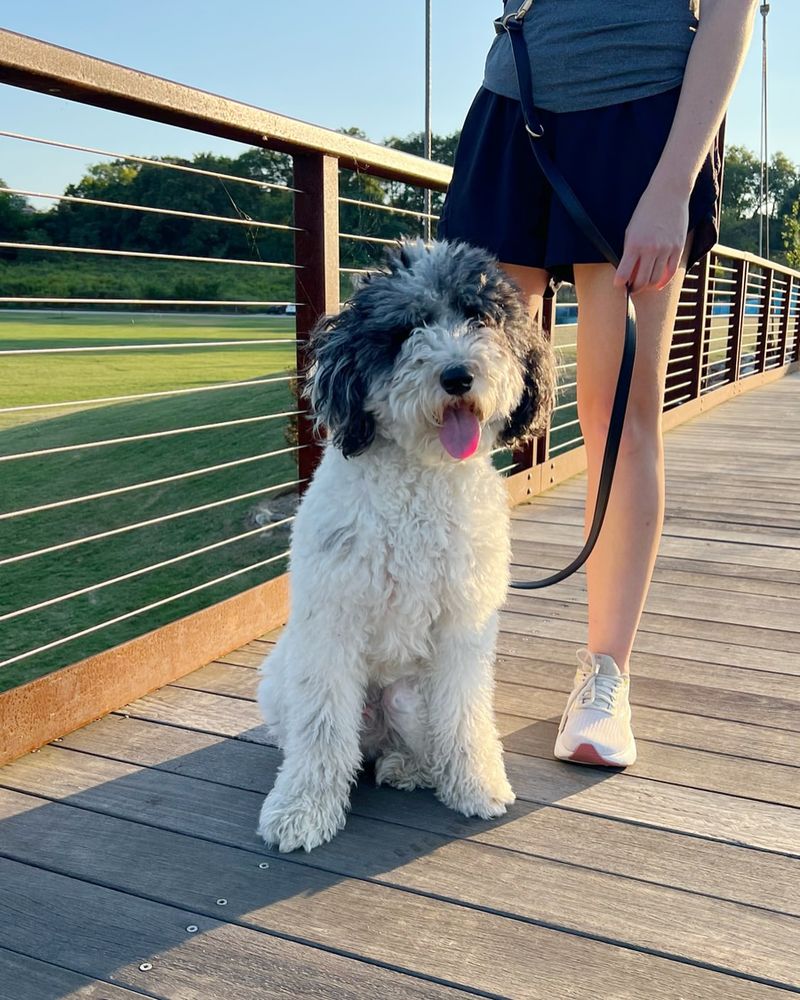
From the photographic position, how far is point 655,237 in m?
1.71

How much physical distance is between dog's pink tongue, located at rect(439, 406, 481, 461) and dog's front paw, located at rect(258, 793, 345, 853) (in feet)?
2.23

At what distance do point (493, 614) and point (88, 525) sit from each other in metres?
10.00

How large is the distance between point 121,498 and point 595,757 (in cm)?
1120

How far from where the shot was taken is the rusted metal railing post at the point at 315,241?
2605 mm

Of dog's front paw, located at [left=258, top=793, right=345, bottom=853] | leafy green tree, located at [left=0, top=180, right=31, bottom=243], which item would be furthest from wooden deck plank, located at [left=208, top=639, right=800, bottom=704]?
leafy green tree, located at [left=0, top=180, right=31, bottom=243]

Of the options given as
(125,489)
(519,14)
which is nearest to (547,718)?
(125,489)

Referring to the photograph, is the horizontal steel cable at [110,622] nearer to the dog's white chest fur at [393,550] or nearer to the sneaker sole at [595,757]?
the dog's white chest fur at [393,550]

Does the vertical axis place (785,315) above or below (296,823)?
above

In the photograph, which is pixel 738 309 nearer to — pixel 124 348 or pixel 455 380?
pixel 124 348

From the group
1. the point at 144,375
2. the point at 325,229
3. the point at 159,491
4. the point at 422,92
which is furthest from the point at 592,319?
the point at 422,92

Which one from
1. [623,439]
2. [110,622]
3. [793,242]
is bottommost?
[110,622]

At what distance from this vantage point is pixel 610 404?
195 cm

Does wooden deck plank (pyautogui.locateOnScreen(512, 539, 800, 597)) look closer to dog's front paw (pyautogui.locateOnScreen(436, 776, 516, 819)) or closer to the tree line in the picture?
dog's front paw (pyautogui.locateOnScreen(436, 776, 516, 819))

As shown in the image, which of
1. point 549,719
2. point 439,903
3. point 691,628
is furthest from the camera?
point 691,628
